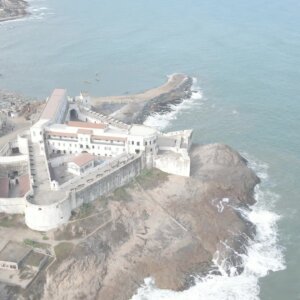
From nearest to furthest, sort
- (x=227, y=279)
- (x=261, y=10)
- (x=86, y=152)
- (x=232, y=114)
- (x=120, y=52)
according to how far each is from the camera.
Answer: (x=227, y=279) < (x=86, y=152) < (x=232, y=114) < (x=120, y=52) < (x=261, y=10)

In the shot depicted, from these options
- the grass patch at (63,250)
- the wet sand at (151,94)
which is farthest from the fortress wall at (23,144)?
the wet sand at (151,94)

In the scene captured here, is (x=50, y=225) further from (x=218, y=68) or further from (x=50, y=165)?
(x=218, y=68)

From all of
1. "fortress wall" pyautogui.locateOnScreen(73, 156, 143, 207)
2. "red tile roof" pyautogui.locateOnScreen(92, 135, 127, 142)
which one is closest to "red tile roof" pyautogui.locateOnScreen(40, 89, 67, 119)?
"red tile roof" pyautogui.locateOnScreen(92, 135, 127, 142)

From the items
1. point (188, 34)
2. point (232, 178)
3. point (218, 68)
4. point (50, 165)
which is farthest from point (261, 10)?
point (50, 165)

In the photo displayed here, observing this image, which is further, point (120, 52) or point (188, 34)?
point (188, 34)

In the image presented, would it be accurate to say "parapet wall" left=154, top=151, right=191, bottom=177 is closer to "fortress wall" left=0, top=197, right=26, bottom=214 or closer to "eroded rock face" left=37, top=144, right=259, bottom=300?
"eroded rock face" left=37, top=144, right=259, bottom=300

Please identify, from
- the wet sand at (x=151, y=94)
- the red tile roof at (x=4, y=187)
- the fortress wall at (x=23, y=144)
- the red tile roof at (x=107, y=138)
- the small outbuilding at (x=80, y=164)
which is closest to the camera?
the red tile roof at (x=4, y=187)

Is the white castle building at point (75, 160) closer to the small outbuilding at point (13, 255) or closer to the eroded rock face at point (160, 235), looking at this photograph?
the eroded rock face at point (160, 235)

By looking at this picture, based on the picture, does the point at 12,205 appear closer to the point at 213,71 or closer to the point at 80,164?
the point at 80,164
